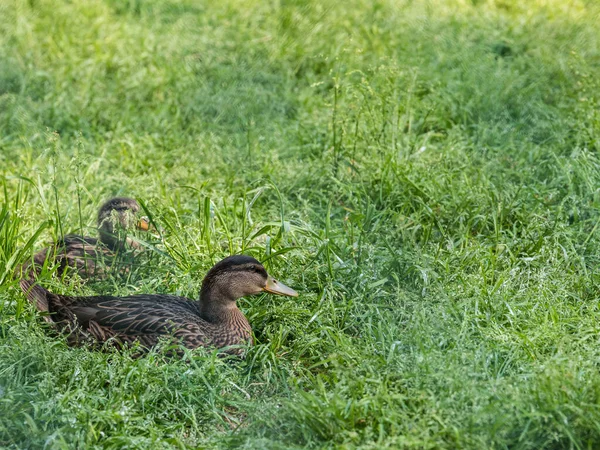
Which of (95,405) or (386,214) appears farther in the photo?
(386,214)

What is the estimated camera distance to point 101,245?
539cm

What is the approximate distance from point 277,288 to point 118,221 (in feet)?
3.36

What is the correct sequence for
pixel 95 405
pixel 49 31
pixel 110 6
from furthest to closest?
pixel 110 6 < pixel 49 31 < pixel 95 405

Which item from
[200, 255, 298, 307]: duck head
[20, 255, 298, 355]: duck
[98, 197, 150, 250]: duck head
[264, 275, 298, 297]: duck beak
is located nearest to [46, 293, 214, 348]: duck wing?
[20, 255, 298, 355]: duck

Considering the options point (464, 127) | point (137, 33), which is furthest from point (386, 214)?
point (137, 33)

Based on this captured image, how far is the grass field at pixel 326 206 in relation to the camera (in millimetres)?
3895

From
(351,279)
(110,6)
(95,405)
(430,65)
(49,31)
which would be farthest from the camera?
(110,6)

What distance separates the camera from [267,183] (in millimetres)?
6066

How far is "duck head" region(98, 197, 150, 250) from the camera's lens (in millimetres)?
5254

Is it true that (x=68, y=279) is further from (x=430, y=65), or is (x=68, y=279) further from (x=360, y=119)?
(x=430, y=65)

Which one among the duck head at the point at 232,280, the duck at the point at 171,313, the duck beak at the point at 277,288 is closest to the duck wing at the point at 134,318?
the duck at the point at 171,313

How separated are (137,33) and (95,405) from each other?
15.4 feet

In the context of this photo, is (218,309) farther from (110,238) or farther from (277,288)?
(110,238)

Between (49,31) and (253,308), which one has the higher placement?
(49,31)
